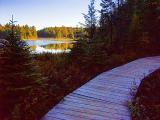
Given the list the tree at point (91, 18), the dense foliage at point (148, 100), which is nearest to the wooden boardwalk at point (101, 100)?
the dense foliage at point (148, 100)

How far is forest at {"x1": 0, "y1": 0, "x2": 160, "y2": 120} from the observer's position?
9.56 meters

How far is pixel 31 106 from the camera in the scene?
870 cm

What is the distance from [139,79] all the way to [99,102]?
3977 mm

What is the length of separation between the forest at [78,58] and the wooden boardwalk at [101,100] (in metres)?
0.41

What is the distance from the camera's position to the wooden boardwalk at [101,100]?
28.1 ft

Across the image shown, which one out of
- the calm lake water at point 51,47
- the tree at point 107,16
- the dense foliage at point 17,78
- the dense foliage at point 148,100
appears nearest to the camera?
the dense foliage at point 148,100

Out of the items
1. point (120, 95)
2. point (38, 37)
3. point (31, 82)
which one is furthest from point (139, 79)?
point (38, 37)

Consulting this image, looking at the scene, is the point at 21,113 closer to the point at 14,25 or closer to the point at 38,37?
the point at 14,25

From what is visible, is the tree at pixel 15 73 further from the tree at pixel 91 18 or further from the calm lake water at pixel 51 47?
the tree at pixel 91 18

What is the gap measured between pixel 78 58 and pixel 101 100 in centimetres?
615

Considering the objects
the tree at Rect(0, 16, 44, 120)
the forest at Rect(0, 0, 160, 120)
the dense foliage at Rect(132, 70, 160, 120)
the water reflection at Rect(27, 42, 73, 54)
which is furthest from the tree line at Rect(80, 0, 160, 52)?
the tree at Rect(0, 16, 44, 120)

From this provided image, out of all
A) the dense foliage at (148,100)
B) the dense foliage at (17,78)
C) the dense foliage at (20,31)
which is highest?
the dense foliage at (20,31)

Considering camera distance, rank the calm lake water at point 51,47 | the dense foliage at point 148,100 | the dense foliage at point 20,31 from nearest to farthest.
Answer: the dense foliage at point 148,100
the dense foliage at point 20,31
the calm lake water at point 51,47

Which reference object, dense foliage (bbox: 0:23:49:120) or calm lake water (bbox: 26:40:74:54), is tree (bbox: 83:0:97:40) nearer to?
calm lake water (bbox: 26:40:74:54)
